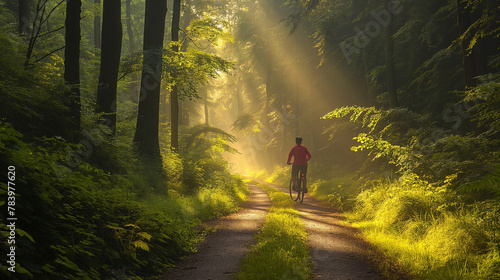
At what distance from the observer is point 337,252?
6.02 meters

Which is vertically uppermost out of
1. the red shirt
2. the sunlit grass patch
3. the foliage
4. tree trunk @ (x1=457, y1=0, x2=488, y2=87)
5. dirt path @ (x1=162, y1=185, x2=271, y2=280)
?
tree trunk @ (x1=457, y1=0, x2=488, y2=87)

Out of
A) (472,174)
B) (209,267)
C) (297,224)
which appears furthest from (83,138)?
(472,174)

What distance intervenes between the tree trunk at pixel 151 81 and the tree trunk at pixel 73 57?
4262 mm

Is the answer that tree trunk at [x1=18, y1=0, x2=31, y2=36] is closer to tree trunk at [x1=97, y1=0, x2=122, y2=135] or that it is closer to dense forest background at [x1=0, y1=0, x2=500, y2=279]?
dense forest background at [x1=0, y1=0, x2=500, y2=279]

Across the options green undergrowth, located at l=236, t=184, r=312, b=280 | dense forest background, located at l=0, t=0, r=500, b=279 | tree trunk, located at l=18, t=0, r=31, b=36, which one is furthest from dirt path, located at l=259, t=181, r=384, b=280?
tree trunk, located at l=18, t=0, r=31, b=36

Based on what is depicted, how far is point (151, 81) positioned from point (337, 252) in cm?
918

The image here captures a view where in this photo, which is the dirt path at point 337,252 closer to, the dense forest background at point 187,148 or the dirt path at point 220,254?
the dense forest background at point 187,148

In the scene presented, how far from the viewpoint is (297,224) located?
26.0 feet

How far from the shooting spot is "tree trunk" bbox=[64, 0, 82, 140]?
680 cm

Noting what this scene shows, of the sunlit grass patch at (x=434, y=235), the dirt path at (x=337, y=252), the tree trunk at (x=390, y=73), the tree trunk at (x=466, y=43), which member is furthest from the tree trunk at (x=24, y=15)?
the tree trunk at (x=466, y=43)

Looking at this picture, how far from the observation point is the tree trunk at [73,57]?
6797mm

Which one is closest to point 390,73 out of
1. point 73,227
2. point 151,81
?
point 151,81

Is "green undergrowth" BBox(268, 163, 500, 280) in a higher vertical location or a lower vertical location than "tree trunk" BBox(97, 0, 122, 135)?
lower

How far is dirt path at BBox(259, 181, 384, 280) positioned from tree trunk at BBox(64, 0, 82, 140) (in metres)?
5.84
